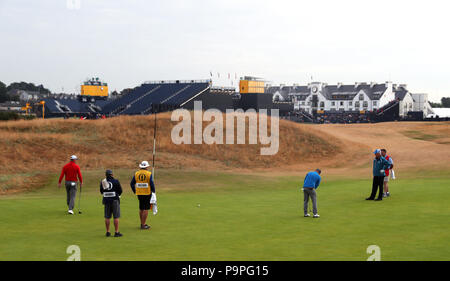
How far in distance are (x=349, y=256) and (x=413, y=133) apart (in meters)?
75.4

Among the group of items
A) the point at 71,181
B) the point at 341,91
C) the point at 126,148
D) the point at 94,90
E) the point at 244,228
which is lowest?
the point at 244,228

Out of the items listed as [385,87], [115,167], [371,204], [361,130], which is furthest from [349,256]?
[385,87]

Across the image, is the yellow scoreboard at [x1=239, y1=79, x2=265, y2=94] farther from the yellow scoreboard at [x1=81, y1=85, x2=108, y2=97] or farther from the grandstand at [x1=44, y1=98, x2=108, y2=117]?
the yellow scoreboard at [x1=81, y1=85, x2=108, y2=97]

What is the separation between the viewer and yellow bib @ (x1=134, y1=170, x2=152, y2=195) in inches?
744

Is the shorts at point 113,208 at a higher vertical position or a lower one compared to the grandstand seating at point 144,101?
lower

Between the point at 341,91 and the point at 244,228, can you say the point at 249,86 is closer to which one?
the point at 341,91

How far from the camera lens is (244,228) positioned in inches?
757

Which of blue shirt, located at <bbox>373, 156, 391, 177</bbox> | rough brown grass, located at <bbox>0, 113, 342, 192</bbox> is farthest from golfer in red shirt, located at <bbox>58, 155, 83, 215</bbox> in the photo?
rough brown grass, located at <bbox>0, 113, 342, 192</bbox>

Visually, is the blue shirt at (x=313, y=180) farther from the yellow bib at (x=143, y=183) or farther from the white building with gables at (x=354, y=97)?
the white building with gables at (x=354, y=97)
